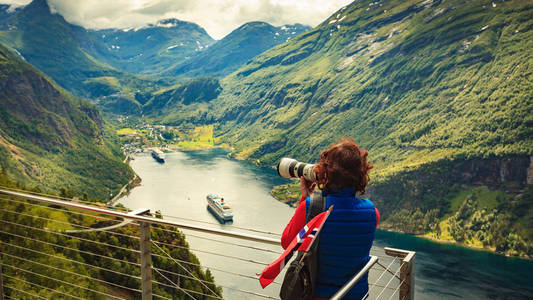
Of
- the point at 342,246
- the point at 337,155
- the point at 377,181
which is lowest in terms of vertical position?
the point at 342,246

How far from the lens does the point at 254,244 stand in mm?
43000

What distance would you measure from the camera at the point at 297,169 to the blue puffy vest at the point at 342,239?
6.6 inches

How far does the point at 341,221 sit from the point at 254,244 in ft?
139

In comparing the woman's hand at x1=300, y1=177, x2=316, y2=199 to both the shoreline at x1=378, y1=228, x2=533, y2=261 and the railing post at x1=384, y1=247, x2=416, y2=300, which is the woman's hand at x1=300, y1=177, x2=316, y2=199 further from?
the shoreline at x1=378, y1=228, x2=533, y2=261

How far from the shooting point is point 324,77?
151625 millimetres

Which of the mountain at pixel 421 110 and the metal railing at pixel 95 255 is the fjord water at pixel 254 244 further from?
the mountain at pixel 421 110

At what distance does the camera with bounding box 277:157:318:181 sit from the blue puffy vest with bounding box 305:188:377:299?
167 mm

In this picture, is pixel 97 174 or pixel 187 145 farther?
pixel 187 145

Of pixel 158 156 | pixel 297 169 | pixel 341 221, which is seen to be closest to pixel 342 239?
pixel 341 221

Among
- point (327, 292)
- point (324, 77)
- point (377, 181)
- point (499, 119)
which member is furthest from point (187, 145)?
point (327, 292)

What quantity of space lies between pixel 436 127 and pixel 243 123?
8670cm

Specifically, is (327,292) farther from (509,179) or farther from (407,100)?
(407,100)

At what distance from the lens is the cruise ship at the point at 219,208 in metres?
53.1

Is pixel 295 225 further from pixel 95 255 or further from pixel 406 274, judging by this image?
pixel 95 255
